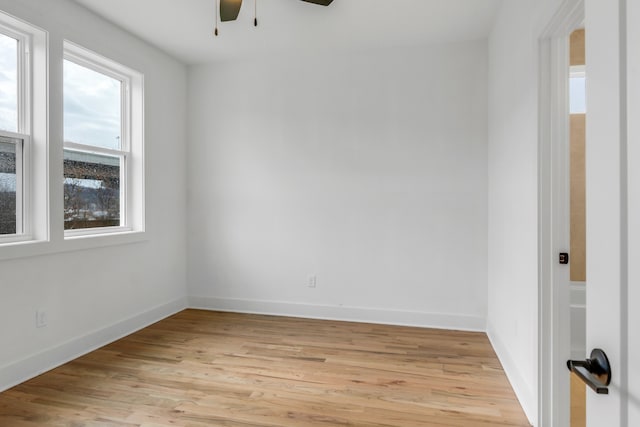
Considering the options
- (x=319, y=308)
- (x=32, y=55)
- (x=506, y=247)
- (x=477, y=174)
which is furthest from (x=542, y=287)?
(x=32, y=55)

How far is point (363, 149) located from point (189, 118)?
6.68ft

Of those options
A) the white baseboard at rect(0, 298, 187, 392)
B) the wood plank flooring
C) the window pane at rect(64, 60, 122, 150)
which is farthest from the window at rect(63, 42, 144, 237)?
the wood plank flooring

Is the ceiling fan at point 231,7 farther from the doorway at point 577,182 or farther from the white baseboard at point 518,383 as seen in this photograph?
the white baseboard at point 518,383

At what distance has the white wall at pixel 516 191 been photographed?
2.00 meters

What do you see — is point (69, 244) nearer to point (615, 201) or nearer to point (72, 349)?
point (72, 349)

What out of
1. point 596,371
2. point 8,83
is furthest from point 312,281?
point 596,371

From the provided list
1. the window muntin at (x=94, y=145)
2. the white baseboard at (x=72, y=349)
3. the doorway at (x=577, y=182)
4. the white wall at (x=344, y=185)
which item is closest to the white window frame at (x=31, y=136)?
the window muntin at (x=94, y=145)

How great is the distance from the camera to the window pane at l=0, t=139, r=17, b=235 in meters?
2.50

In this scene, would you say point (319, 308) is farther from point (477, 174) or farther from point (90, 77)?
point (90, 77)

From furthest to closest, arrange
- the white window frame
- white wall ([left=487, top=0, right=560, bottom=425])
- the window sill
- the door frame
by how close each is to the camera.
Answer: the white window frame, the window sill, white wall ([left=487, top=0, right=560, bottom=425]), the door frame

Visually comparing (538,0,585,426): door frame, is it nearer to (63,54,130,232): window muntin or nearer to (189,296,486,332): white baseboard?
(189,296,486,332): white baseboard

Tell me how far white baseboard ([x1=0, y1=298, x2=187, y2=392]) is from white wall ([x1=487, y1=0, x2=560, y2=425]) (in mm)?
3165

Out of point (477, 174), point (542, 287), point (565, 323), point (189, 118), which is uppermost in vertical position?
point (189, 118)

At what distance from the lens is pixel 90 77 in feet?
10.6
